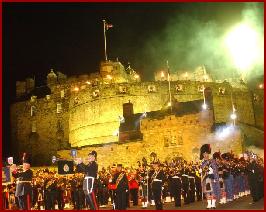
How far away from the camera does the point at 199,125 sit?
111 feet

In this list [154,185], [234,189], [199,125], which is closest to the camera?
[154,185]

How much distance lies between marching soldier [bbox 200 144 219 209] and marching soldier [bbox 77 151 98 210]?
383 centimetres

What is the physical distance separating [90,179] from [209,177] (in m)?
4.20

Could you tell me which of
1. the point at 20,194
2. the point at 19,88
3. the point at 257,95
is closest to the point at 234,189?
the point at 20,194

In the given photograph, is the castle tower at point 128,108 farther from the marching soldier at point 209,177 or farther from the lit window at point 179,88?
the marching soldier at point 209,177

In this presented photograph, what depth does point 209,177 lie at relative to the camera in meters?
13.5

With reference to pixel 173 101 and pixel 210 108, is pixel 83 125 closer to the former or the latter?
pixel 173 101

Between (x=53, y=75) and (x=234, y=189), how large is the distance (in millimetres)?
55116

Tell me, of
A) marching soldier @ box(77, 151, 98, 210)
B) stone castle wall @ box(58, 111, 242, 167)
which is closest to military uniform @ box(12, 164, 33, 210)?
marching soldier @ box(77, 151, 98, 210)

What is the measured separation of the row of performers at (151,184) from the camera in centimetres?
1258

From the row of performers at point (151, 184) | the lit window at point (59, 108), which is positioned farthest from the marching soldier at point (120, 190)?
the lit window at point (59, 108)

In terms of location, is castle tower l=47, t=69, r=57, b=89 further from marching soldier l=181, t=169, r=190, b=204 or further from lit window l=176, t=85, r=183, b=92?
marching soldier l=181, t=169, r=190, b=204

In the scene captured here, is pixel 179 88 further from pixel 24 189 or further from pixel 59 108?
pixel 24 189

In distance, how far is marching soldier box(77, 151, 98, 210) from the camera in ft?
38.2
